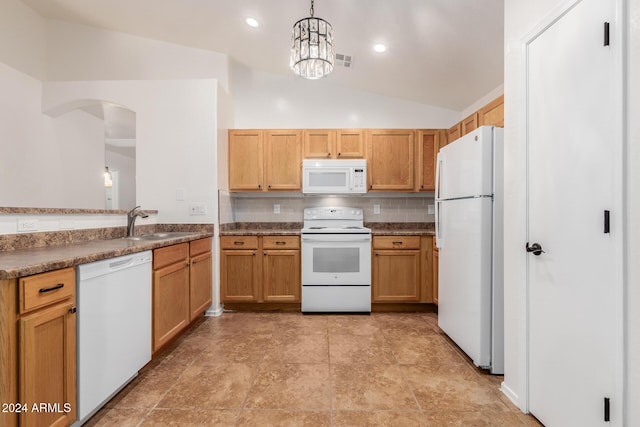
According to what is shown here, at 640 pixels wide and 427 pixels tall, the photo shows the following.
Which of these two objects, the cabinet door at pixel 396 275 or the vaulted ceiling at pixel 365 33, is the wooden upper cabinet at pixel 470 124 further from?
the cabinet door at pixel 396 275

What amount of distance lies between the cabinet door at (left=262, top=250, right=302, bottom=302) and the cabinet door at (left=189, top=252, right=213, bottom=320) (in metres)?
0.58

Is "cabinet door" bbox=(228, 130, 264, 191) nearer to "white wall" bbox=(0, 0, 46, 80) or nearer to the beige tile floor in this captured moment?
the beige tile floor

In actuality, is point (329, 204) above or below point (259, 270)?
above

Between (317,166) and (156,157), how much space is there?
1.75 meters

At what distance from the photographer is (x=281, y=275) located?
3.33m

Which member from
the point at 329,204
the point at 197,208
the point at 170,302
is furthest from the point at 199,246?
the point at 329,204

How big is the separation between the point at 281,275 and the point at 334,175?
131cm

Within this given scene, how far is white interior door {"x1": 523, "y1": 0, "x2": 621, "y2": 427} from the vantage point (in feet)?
3.78

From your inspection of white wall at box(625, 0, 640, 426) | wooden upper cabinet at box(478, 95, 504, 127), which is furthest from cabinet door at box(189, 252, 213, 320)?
wooden upper cabinet at box(478, 95, 504, 127)

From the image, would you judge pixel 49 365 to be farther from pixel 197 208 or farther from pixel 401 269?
pixel 401 269

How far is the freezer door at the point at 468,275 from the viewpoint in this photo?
6.65ft

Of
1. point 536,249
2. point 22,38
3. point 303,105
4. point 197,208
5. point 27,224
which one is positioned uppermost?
point 22,38

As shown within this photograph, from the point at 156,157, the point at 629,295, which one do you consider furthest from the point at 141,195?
the point at 629,295

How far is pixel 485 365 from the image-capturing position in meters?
2.03
